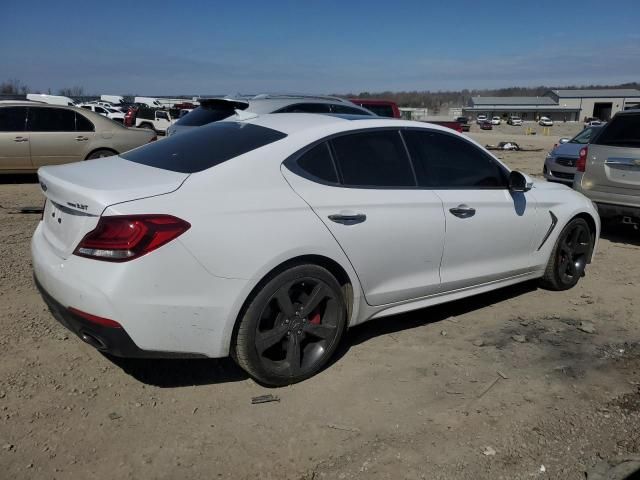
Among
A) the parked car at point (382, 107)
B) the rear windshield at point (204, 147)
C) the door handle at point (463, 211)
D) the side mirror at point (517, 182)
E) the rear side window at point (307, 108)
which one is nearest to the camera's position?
the rear windshield at point (204, 147)

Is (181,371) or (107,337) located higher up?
(107,337)

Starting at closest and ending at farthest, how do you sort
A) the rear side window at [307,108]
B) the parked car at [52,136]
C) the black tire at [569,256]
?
the black tire at [569,256]
the rear side window at [307,108]
the parked car at [52,136]

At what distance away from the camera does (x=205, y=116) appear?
8695 millimetres

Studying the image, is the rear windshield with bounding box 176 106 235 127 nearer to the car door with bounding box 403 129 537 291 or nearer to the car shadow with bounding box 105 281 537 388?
the car door with bounding box 403 129 537 291

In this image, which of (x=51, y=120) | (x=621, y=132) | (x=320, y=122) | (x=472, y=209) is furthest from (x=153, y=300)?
(x=51, y=120)

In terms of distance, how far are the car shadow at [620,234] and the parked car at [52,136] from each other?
→ 816 centimetres

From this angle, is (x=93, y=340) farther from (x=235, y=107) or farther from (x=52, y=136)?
(x=52, y=136)

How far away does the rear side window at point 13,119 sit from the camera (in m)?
10.2

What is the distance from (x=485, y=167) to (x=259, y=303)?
92.1 inches

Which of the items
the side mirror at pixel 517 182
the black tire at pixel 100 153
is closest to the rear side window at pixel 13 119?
the black tire at pixel 100 153

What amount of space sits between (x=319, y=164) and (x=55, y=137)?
844 cm

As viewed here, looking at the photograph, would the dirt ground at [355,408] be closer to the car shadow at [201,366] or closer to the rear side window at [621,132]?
the car shadow at [201,366]

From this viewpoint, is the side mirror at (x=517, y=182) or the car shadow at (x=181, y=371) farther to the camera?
the side mirror at (x=517, y=182)

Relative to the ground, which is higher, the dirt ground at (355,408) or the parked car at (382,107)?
the parked car at (382,107)
